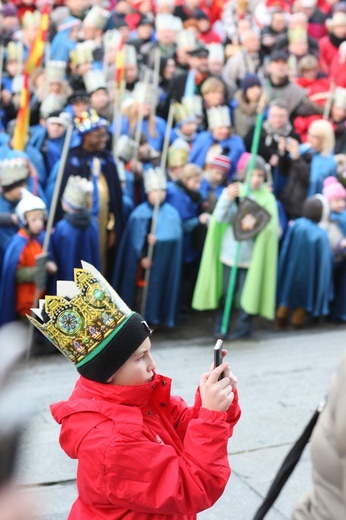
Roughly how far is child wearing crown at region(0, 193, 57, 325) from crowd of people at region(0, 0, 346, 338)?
12 mm

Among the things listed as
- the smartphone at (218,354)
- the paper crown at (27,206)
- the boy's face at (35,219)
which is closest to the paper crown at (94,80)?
the paper crown at (27,206)

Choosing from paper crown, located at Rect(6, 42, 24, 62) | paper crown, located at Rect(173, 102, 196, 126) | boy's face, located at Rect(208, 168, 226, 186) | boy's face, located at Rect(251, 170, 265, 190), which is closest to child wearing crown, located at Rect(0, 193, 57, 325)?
boy's face, located at Rect(251, 170, 265, 190)

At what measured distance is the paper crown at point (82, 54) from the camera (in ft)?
34.0

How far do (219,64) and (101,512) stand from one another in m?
9.33

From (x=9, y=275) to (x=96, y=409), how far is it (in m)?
4.72

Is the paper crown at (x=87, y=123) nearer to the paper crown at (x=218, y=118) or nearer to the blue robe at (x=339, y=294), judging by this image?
the paper crown at (x=218, y=118)

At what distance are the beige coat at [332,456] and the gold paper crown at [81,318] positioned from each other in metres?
0.69

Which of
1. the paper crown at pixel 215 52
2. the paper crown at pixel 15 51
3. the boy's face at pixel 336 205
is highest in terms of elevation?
the paper crown at pixel 215 52

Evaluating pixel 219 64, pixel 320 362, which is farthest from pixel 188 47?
pixel 320 362

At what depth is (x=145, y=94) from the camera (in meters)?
9.51

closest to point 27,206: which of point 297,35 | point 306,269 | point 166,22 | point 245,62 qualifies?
point 306,269

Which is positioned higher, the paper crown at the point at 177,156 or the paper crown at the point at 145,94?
the paper crown at the point at 145,94

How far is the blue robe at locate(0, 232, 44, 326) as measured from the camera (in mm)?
7141

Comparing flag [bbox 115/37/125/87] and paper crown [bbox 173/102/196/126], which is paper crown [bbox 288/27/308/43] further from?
flag [bbox 115/37/125/87]
